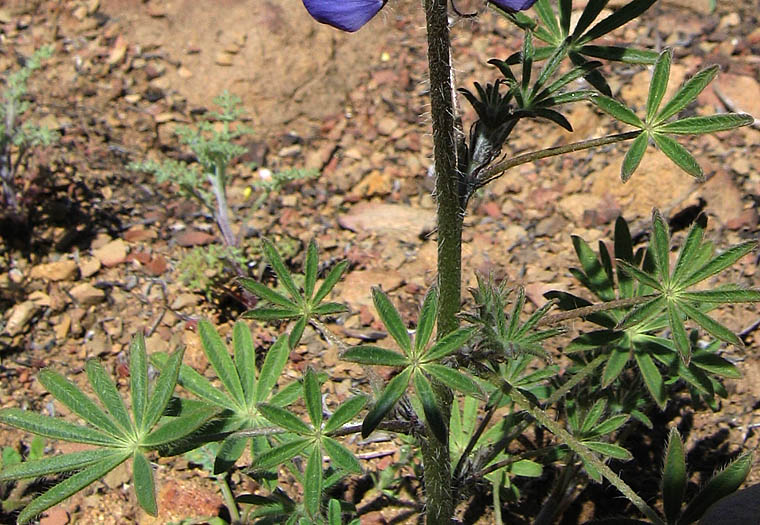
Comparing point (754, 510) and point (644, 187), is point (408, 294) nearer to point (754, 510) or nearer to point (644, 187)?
point (644, 187)

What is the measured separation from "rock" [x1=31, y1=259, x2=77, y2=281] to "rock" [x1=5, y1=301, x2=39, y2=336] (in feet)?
0.52

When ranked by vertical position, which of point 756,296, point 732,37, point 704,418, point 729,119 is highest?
point 732,37

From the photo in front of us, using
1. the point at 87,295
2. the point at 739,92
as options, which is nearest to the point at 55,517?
the point at 87,295

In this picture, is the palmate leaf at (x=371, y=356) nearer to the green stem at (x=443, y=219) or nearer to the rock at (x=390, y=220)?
the green stem at (x=443, y=219)

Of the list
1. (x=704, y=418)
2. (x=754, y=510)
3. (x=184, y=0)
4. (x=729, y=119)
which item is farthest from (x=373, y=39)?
(x=754, y=510)

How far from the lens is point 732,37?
13.2ft

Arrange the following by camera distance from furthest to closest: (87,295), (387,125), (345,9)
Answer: (387,125), (87,295), (345,9)

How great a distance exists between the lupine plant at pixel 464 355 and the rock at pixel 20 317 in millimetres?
1062

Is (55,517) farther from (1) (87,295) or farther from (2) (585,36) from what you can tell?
(2) (585,36)

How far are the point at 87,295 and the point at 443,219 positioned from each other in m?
2.00

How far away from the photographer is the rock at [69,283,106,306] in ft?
10.9

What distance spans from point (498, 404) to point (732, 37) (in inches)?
102

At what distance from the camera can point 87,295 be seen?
3.33 metres

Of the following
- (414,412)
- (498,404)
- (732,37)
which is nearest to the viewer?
(414,412)
